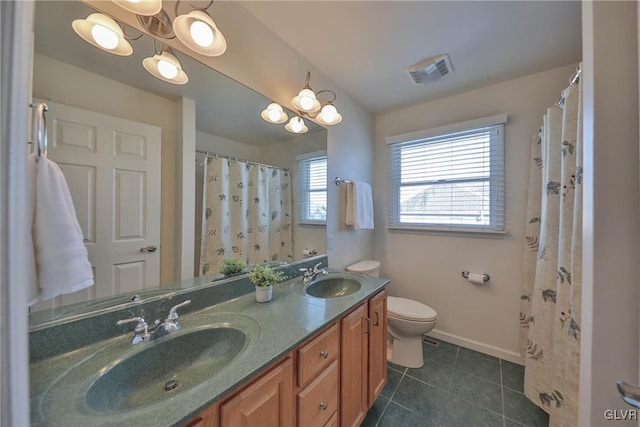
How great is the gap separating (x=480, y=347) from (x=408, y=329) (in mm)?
847

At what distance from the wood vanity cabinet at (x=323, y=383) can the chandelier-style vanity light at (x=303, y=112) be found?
1.29 m

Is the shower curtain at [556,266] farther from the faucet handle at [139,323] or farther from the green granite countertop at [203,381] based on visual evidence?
the faucet handle at [139,323]

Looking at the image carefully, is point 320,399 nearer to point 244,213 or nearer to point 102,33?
point 244,213

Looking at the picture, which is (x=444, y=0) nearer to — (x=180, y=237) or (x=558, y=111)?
(x=558, y=111)

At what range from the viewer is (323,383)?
3.18ft

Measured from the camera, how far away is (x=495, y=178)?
1976mm

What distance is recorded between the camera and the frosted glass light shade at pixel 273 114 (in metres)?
1.46

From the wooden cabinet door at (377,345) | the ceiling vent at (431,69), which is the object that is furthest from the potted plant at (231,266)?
the ceiling vent at (431,69)

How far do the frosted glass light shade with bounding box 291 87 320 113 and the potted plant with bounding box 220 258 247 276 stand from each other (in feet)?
3.66

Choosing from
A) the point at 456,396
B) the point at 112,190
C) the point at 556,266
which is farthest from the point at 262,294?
the point at 556,266

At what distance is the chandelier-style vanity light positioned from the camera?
1.49 metres

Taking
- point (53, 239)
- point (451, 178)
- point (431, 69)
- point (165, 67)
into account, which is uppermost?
point (431, 69)

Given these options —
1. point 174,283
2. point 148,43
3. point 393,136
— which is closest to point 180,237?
point 174,283

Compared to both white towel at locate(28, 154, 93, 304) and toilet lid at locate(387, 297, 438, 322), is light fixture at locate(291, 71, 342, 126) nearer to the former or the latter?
white towel at locate(28, 154, 93, 304)
